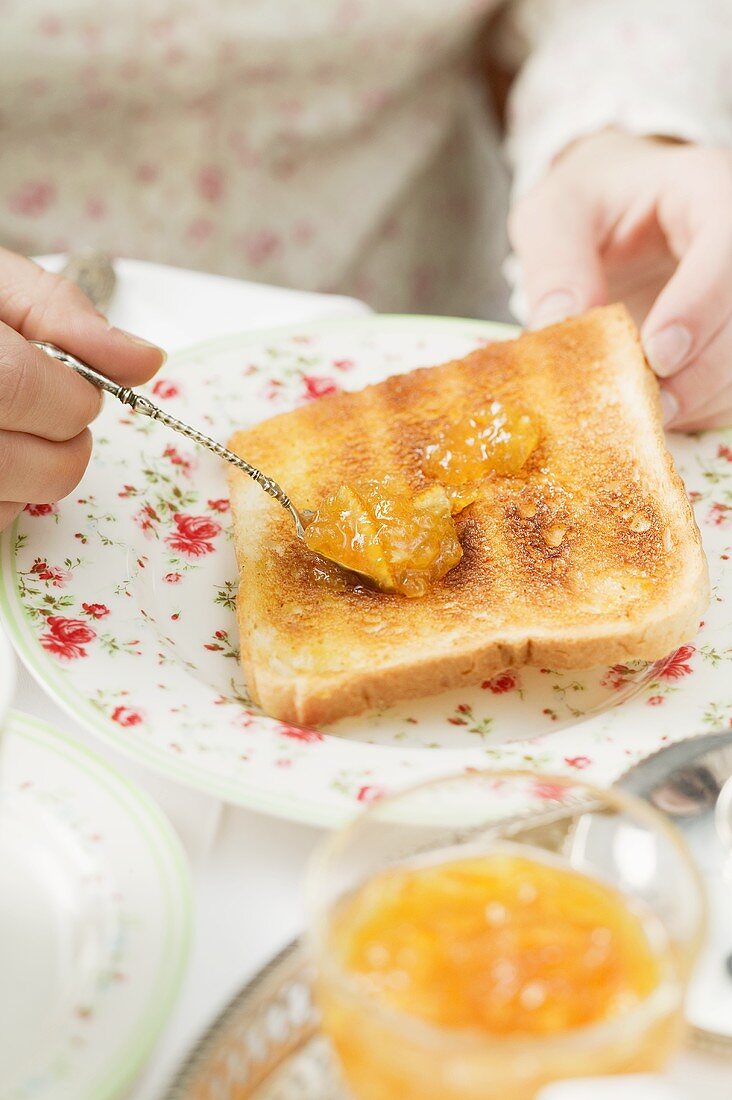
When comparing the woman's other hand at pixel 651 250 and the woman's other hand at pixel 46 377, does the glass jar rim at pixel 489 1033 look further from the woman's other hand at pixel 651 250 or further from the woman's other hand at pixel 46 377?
the woman's other hand at pixel 651 250

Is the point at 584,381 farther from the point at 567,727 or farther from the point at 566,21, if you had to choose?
the point at 566,21

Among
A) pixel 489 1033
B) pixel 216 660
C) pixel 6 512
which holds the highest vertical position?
pixel 489 1033

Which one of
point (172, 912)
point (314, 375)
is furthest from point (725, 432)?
point (172, 912)

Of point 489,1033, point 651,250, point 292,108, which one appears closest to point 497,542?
point 489,1033

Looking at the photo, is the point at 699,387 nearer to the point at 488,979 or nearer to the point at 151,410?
the point at 151,410

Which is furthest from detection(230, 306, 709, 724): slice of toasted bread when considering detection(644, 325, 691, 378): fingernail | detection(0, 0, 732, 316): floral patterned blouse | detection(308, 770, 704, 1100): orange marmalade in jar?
detection(0, 0, 732, 316): floral patterned blouse

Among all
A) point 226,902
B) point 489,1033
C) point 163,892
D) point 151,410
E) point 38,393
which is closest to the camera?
point 489,1033
